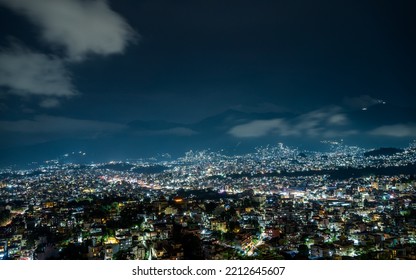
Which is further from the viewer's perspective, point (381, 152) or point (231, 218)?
point (381, 152)

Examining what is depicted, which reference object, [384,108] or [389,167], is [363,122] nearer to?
[384,108]

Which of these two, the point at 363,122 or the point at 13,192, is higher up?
the point at 363,122

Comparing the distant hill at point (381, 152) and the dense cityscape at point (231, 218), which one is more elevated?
the distant hill at point (381, 152)

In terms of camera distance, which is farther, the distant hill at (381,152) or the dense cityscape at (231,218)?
the distant hill at (381,152)

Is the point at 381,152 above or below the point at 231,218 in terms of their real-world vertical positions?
above

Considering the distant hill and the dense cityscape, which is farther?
the distant hill

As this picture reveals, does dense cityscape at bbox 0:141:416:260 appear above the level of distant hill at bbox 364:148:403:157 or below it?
below
